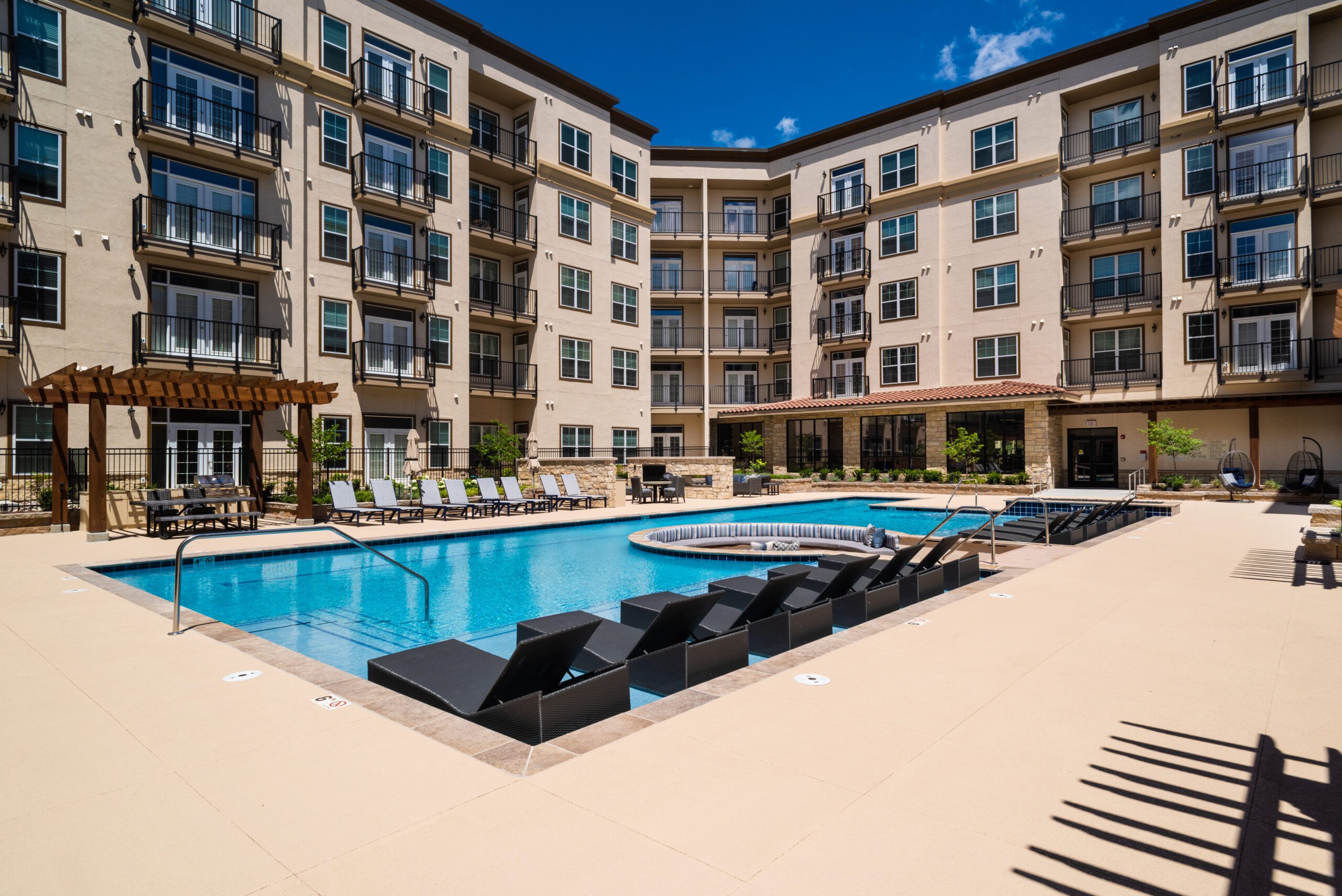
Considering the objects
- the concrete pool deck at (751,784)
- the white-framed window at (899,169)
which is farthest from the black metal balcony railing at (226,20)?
the white-framed window at (899,169)

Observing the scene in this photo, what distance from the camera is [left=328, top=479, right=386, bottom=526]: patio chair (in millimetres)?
16630

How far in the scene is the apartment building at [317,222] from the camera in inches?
673

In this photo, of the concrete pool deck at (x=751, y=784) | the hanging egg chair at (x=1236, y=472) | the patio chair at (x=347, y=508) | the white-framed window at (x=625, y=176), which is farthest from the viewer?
the white-framed window at (x=625, y=176)

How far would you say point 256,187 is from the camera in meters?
20.4

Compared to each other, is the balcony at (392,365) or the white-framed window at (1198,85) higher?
the white-framed window at (1198,85)

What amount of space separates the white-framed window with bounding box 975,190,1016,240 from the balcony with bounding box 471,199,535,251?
17823mm

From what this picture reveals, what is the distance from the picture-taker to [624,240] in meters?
31.2

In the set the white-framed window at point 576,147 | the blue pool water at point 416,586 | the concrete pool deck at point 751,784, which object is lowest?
the blue pool water at point 416,586

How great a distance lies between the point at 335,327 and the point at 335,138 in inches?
222

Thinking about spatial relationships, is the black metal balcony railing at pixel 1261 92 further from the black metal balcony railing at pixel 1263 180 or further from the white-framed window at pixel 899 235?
→ the white-framed window at pixel 899 235

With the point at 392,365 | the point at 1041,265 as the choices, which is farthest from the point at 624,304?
the point at 1041,265

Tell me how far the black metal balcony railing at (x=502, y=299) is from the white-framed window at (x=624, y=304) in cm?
393

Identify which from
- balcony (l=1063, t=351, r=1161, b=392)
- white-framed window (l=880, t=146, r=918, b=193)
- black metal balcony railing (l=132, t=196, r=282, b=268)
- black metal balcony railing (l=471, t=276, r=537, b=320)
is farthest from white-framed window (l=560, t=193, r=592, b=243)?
balcony (l=1063, t=351, r=1161, b=392)

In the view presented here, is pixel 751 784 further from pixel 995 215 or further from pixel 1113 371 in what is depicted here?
pixel 995 215
